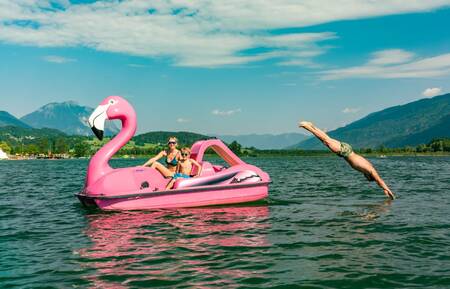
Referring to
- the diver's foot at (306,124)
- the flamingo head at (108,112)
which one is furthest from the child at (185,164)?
the diver's foot at (306,124)

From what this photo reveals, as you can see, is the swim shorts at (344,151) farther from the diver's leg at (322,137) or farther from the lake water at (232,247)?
the lake water at (232,247)

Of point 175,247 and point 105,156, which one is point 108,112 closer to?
point 105,156

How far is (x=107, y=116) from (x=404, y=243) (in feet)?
32.2

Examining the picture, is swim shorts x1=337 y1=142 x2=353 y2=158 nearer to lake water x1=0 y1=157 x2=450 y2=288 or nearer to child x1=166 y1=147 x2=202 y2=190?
lake water x1=0 y1=157 x2=450 y2=288

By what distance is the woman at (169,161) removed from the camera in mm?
15148

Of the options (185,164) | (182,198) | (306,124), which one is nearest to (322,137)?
(306,124)

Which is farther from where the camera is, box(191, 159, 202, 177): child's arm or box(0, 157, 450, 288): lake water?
box(191, 159, 202, 177): child's arm

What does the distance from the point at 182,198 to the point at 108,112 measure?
12.1ft

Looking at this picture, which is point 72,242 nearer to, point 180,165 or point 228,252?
point 228,252

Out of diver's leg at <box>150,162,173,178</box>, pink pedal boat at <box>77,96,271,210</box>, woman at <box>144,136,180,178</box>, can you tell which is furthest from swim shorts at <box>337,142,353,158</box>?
diver's leg at <box>150,162,173,178</box>

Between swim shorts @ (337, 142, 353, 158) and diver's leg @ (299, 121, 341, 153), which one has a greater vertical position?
diver's leg @ (299, 121, 341, 153)

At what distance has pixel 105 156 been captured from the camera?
14.5m

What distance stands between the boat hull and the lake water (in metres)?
0.36

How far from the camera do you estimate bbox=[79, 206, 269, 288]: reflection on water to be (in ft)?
24.0
